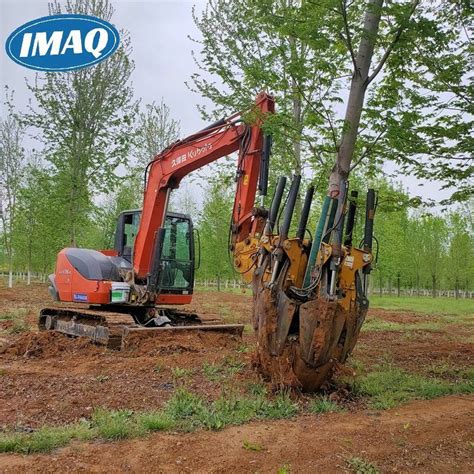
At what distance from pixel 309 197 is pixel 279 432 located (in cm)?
305

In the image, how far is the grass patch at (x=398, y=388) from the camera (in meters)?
6.22

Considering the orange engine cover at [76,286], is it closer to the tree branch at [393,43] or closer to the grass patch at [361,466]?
the tree branch at [393,43]

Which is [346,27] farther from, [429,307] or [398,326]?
[429,307]

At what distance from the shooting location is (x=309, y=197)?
6.89 meters

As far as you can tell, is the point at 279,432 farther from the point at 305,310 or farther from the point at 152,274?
the point at 152,274

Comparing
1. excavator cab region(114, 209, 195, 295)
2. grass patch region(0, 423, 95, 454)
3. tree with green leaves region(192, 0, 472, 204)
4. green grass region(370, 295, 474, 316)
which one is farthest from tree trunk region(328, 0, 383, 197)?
green grass region(370, 295, 474, 316)

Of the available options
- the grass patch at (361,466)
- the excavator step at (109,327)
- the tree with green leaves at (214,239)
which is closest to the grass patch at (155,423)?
the grass patch at (361,466)

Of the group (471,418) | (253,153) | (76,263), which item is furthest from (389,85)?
(76,263)

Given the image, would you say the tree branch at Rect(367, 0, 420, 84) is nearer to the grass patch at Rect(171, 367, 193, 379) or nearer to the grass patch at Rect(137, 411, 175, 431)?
the grass patch at Rect(171, 367, 193, 379)

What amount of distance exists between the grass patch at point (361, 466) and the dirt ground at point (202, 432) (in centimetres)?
7

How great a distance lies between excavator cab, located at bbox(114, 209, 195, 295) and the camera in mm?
10719

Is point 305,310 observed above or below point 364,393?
above

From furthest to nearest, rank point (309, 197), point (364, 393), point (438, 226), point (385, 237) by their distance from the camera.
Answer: point (438, 226) < point (385, 237) < point (309, 197) < point (364, 393)

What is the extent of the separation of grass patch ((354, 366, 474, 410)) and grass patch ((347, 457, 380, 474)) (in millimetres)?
1747
